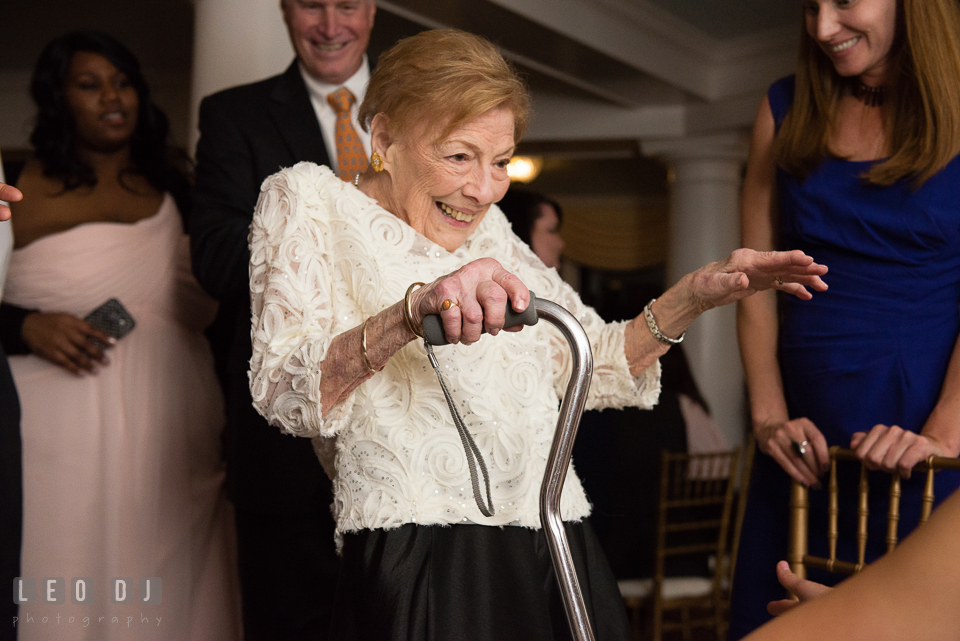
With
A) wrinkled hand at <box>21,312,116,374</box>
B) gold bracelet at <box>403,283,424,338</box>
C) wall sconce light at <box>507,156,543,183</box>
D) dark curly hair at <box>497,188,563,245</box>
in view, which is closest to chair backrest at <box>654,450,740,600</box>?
dark curly hair at <box>497,188,563,245</box>

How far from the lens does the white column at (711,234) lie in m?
5.89

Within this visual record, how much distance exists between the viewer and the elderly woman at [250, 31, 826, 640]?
1.12m

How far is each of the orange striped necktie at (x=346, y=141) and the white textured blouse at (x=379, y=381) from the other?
24.7 inches

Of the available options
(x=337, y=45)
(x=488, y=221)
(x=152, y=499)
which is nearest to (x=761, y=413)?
(x=488, y=221)

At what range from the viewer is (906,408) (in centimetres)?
152

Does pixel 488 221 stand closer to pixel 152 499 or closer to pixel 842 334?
pixel 842 334

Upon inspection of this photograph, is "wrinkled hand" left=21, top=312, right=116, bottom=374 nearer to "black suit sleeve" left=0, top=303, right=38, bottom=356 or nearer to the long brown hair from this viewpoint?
"black suit sleeve" left=0, top=303, right=38, bottom=356

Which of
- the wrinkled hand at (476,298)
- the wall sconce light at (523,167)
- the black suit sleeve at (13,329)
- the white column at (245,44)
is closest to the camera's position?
the wrinkled hand at (476,298)

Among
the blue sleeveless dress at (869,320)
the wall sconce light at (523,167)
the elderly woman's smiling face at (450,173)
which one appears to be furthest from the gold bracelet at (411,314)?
the wall sconce light at (523,167)

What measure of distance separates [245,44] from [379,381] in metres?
1.77

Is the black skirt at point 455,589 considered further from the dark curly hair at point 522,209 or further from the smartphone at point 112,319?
the dark curly hair at point 522,209

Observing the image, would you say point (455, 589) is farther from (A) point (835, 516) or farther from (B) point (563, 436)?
(A) point (835, 516)

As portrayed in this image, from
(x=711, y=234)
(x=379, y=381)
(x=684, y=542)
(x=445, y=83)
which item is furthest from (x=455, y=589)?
(x=711, y=234)

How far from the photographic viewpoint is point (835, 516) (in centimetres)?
138
